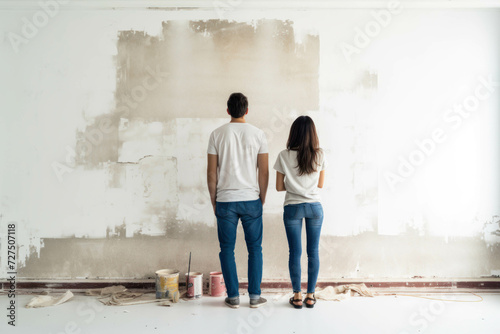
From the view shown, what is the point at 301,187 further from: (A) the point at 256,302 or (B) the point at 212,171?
(A) the point at 256,302

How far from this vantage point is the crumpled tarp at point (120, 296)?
292 cm

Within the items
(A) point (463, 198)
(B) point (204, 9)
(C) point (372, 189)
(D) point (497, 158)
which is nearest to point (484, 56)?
(D) point (497, 158)

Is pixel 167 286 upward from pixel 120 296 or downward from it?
upward

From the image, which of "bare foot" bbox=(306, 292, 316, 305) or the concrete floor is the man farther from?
"bare foot" bbox=(306, 292, 316, 305)

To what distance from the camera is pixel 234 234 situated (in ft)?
9.02

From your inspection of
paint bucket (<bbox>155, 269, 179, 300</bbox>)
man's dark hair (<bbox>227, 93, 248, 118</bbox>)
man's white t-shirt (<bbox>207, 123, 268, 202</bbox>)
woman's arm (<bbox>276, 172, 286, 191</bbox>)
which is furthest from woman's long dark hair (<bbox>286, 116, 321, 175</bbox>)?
paint bucket (<bbox>155, 269, 179, 300</bbox>)

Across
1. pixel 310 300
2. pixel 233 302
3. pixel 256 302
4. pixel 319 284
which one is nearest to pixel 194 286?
pixel 233 302

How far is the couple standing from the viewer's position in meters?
2.70

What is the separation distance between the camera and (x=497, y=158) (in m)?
3.35

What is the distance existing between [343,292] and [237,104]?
185 cm

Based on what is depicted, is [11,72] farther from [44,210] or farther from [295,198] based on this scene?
[295,198]

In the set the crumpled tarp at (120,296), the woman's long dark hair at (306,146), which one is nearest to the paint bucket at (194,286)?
the crumpled tarp at (120,296)

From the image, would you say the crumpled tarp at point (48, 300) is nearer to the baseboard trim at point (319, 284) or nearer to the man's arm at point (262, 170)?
the baseboard trim at point (319, 284)

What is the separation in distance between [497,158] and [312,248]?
A: 201cm
